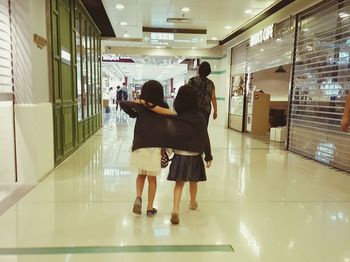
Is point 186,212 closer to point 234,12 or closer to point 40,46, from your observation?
point 40,46

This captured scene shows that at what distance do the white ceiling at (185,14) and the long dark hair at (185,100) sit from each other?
4724mm

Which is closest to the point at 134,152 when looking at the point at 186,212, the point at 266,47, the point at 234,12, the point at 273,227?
the point at 186,212

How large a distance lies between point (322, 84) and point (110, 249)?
4786mm

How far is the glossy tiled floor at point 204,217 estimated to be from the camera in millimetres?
2311

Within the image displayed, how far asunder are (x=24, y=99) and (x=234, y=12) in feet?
18.0

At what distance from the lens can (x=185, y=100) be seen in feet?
8.88

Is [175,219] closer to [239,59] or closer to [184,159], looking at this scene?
[184,159]

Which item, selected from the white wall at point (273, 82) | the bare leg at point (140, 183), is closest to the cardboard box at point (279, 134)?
the white wall at point (273, 82)

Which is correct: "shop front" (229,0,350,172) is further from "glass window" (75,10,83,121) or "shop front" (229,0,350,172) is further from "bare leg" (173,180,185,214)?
"glass window" (75,10,83,121)

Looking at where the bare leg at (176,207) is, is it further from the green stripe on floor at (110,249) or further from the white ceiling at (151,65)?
the white ceiling at (151,65)

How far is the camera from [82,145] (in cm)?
667

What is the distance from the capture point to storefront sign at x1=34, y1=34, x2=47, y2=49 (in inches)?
152

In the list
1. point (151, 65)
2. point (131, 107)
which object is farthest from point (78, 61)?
point (151, 65)

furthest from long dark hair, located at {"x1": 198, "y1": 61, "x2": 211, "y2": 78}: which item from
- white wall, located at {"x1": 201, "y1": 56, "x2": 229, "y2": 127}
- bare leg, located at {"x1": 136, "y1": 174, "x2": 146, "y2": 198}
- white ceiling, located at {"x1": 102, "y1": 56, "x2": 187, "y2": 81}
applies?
white ceiling, located at {"x1": 102, "y1": 56, "x2": 187, "y2": 81}
